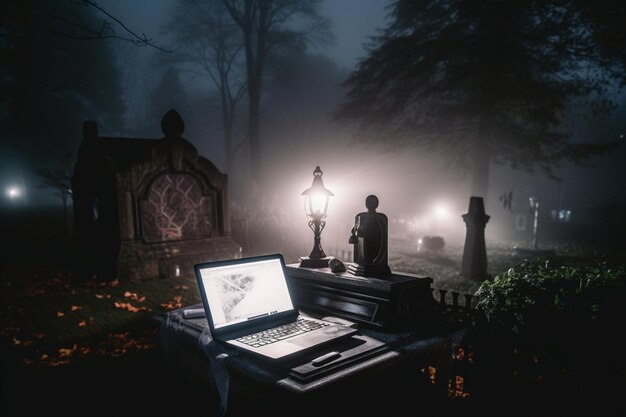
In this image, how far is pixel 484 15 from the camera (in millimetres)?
15609

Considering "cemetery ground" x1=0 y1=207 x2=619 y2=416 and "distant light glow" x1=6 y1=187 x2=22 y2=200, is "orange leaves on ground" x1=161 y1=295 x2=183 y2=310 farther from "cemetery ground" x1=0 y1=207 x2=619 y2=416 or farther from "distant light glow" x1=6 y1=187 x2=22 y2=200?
"distant light glow" x1=6 y1=187 x2=22 y2=200

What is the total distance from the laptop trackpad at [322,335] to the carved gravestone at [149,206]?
9.07 metres

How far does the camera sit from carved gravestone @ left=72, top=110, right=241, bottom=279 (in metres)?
10.5

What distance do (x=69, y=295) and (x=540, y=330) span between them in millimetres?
10192

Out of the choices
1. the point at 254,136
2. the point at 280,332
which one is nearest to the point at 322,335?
the point at 280,332

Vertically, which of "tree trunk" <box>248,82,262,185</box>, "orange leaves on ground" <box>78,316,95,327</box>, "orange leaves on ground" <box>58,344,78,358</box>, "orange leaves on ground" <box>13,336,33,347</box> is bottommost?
"orange leaves on ground" <box>78,316,95,327</box>

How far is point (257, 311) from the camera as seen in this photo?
3252mm

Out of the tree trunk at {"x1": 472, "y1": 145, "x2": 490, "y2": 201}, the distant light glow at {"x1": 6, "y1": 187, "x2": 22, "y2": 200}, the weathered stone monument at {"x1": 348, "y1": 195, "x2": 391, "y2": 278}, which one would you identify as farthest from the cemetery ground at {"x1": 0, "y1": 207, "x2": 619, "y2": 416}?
the distant light glow at {"x1": 6, "y1": 187, "x2": 22, "y2": 200}

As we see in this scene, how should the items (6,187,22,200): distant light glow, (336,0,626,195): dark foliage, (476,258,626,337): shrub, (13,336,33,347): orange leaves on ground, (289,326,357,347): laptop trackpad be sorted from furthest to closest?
(6,187,22,200): distant light glow < (336,0,626,195): dark foliage < (13,336,33,347): orange leaves on ground < (476,258,626,337): shrub < (289,326,357,347): laptop trackpad

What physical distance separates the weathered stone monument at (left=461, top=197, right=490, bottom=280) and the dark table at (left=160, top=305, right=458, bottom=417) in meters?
9.23

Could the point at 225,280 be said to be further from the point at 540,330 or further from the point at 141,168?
the point at 141,168

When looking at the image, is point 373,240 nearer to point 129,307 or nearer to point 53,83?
point 129,307

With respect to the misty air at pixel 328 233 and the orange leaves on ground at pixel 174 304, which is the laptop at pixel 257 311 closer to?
the misty air at pixel 328 233

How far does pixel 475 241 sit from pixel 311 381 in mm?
11192
